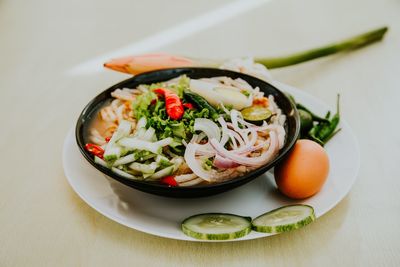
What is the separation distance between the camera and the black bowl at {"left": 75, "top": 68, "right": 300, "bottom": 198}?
4.87 ft

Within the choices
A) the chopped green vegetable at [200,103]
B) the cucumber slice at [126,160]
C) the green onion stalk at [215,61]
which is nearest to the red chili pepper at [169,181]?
the cucumber slice at [126,160]

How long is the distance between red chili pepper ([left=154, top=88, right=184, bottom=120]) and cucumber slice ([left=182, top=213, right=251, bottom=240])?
1.39 ft

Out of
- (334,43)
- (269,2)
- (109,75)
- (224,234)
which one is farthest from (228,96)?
(269,2)

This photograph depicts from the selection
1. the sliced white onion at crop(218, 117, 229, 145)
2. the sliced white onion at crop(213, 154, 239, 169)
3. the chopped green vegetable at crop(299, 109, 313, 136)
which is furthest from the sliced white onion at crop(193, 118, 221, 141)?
the chopped green vegetable at crop(299, 109, 313, 136)

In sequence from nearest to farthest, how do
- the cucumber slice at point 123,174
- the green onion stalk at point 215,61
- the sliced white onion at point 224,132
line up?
the cucumber slice at point 123,174, the sliced white onion at point 224,132, the green onion stalk at point 215,61

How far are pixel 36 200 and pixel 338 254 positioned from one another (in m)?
1.18

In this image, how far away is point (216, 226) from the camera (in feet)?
4.77

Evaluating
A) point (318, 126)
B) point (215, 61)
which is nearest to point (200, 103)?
point (318, 126)

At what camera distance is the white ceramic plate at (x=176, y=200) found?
152 centimetres

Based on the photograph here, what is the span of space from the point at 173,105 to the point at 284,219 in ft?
2.09

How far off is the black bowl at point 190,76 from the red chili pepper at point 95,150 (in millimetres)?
18

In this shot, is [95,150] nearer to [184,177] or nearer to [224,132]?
[184,177]

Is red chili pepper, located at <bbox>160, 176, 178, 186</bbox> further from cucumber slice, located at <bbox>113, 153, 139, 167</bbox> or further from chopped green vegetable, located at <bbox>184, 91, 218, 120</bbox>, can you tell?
chopped green vegetable, located at <bbox>184, 91, 218, 120</bbox>

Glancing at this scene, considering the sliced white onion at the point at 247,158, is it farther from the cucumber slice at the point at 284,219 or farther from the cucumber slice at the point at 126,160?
the cucumber slice at the point at 126,160
